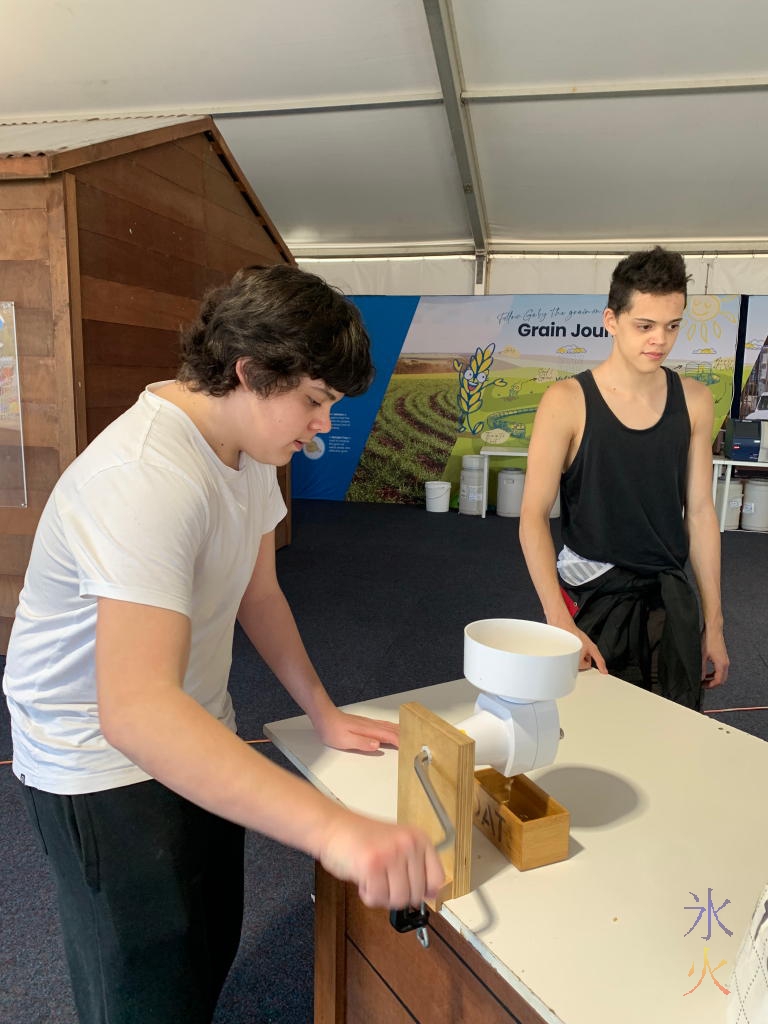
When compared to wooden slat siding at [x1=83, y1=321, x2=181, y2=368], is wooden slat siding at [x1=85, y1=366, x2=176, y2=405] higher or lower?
lower

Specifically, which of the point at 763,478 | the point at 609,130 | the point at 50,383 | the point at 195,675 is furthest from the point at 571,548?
the point at 763,478

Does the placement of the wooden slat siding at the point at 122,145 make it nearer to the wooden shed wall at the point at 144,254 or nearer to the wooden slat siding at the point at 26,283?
the wooden shed wall at the point at 144,254

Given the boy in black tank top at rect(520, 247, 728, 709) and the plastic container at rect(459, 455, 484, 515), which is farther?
the plastic container at rect(459, 455, 484, 515)

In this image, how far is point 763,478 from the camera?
22.9 feet

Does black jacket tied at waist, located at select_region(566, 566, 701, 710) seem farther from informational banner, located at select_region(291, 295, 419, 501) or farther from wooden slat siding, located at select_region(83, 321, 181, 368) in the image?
informational banner, located at select_region(291, 295, 419, 501)

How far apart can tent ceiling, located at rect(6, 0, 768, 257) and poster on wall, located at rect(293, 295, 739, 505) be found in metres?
0.77

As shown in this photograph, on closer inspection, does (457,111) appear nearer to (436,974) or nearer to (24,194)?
(24,194)

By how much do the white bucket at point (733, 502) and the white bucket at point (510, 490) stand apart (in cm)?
177

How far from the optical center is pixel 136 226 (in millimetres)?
3535

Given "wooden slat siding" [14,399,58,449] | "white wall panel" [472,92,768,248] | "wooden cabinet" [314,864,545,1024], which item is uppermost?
"white wall panel" [472,92,768,248]

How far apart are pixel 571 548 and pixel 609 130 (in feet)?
16.9

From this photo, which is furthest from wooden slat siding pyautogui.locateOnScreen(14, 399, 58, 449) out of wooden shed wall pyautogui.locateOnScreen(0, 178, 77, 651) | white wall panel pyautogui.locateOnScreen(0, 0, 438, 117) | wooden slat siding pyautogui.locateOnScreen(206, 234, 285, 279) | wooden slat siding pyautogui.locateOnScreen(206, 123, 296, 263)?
white wall panel pyautogui.locateOnScreen(0, 0, 438, 117)

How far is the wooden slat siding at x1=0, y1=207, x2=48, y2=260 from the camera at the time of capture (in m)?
3.07

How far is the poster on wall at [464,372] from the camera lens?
282 inches
